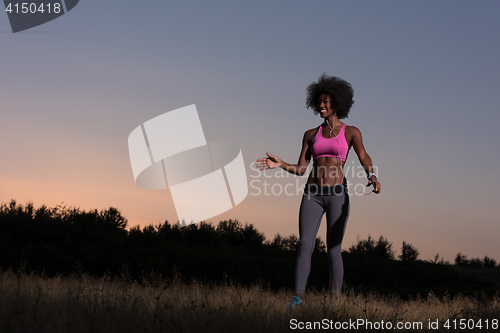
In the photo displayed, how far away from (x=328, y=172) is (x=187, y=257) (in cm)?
1067

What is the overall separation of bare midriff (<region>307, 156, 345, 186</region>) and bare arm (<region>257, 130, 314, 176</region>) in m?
0.37

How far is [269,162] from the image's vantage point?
5.45m

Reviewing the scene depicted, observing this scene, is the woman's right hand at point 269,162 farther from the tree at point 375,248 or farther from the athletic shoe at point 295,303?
the tree at point 375,248

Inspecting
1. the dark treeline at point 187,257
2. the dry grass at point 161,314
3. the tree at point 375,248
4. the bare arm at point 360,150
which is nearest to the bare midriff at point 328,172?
the bare arm at point 360,150

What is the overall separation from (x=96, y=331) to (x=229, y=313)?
1300mm

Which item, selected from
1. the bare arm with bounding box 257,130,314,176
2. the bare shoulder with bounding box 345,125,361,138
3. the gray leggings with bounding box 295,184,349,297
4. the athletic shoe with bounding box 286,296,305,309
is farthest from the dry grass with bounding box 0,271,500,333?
the bare shoulder with bounding box 345,125,361,138

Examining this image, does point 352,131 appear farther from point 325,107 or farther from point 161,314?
point 161,314

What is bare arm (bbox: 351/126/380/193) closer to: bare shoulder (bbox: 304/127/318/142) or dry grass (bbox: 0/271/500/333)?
bare shoulder (bbox: 304/127/318/142)

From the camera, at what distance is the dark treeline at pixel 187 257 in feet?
43.5

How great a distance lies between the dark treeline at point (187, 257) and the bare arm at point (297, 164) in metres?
6.02

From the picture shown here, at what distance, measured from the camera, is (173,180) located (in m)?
10.2

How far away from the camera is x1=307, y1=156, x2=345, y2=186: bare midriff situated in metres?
5.30

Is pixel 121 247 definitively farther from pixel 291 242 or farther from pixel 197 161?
pixel 291 242

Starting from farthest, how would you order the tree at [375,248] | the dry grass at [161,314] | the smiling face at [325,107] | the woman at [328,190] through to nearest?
the tree at [375,248] → the smiling face at [325,107] → the woman at [328,190] → the dry grass at [161,314]
